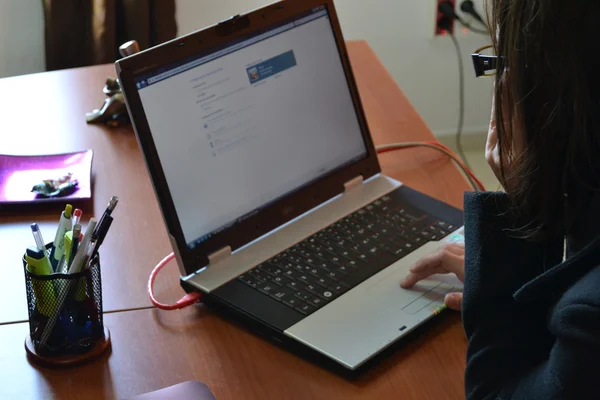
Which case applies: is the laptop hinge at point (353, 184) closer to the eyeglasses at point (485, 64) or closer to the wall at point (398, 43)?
the eyeglasses at point (485, 64)

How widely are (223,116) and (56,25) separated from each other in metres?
1.43

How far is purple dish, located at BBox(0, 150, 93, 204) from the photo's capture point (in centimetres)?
124

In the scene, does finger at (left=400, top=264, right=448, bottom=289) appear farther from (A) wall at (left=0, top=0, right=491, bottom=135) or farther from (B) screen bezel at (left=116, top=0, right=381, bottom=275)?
(A) wall at (left=0, top=0, right=491, bottom=135)

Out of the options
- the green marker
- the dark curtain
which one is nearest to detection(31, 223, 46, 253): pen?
the green marker

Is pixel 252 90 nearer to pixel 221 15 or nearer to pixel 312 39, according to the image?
pixel 312 39

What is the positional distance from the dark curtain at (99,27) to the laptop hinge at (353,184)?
1.25 metres

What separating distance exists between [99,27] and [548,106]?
5.83 ft

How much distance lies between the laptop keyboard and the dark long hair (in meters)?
0.25

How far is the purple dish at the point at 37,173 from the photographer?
1241mm

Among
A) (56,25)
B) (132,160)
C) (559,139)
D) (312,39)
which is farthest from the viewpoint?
(56,25)

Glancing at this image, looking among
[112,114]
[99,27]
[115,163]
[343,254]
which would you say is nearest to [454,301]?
[343,254]

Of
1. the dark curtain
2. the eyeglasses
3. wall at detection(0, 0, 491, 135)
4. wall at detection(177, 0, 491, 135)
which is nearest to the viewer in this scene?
the eyeglasses

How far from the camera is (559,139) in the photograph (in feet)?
2.53

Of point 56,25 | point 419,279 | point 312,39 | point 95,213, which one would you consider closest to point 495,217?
point 419,279
